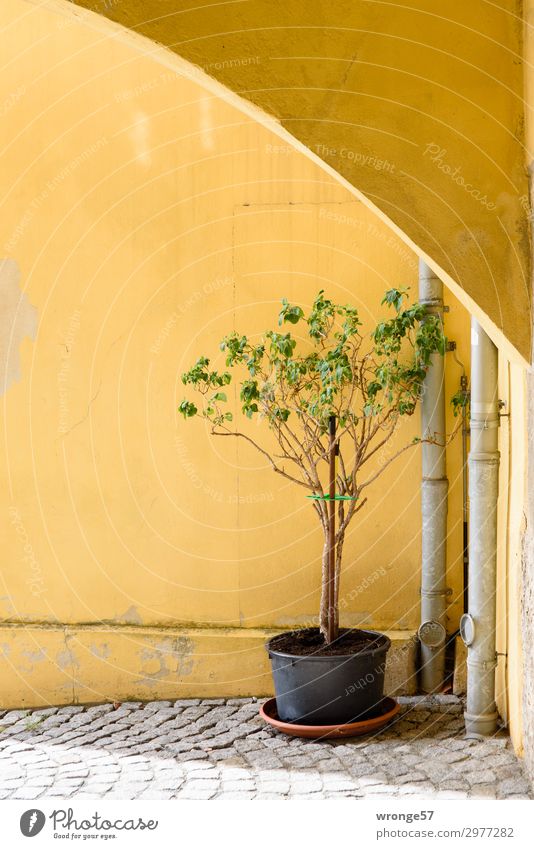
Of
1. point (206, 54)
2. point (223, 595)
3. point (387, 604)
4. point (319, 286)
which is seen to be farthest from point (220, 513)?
point (206, 54)

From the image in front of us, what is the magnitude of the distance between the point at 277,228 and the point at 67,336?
3.92 ft

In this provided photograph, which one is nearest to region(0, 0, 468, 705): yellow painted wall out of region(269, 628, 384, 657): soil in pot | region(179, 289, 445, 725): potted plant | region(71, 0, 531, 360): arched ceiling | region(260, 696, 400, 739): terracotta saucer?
region(179, 289, 445, 725): potted plant

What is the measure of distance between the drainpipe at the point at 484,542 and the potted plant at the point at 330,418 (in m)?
0.29

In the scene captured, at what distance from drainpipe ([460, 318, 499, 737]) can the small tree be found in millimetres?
292

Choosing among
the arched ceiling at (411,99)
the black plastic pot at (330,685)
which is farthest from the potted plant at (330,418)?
the arched ceiling at (411,99)

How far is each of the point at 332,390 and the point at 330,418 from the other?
25cm

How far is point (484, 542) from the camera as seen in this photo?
160 inches

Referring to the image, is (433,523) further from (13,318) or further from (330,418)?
(13,318)

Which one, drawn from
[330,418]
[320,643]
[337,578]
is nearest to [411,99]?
[330,418]

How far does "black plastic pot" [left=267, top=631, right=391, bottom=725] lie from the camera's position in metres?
4.11

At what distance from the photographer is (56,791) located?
142 inches

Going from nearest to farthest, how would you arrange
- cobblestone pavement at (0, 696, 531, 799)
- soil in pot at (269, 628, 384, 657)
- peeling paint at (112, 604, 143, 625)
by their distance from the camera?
cobblestone pavement at (0, 696, 531, 799) → soil in pot at (269, 628, 384, 657) → peeling paint at (112, 604, 143, 625)

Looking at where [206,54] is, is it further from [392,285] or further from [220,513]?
[220,513]

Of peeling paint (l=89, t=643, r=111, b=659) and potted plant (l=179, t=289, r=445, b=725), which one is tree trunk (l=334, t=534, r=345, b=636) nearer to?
potted plant (l=179, t=289, r=445, b=725)
